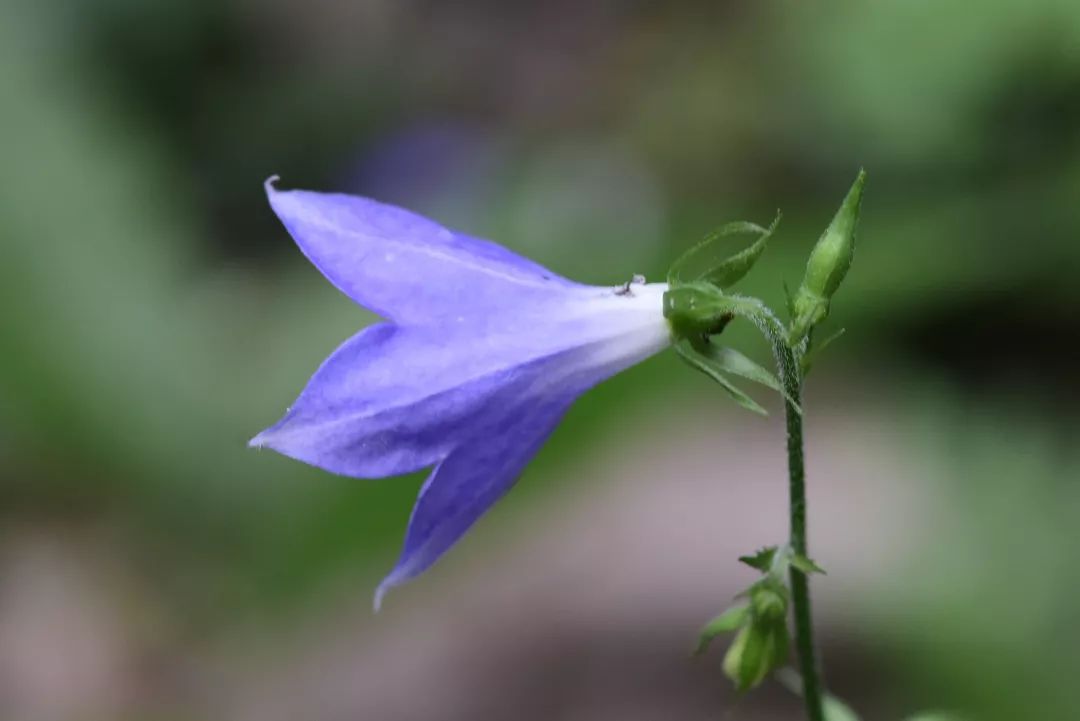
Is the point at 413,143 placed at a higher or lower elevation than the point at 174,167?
higher

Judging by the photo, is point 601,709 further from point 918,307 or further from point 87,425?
point 87,425

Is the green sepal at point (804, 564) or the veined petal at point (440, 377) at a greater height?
the veined petal at point (440, 377)

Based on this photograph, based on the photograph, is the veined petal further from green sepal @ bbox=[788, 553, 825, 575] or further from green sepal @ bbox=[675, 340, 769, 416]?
green sepal @ bbox=[788, 553, 825, 575]

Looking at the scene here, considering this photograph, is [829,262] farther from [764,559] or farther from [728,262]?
[764,559]

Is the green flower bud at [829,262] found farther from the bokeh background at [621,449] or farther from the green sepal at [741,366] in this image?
the bokeh background at [621,449]

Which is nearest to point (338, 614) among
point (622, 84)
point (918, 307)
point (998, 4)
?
point (918, 307)

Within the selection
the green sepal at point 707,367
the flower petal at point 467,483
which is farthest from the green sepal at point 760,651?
Answer: the flower petal at point 467,483

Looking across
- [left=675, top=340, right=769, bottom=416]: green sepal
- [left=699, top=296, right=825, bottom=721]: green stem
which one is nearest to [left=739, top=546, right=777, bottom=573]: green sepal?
[left=699, top=296, right=825, bottom=721]: green stem
